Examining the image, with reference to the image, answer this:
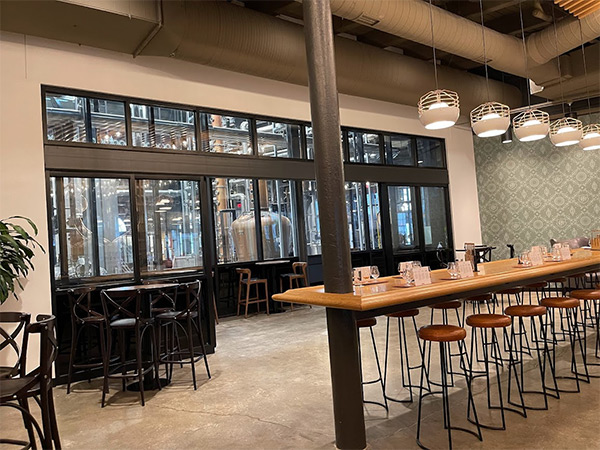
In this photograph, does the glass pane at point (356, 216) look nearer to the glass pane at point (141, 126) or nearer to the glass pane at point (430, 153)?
the glass pane at point (430, 153)

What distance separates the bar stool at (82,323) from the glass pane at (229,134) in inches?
109

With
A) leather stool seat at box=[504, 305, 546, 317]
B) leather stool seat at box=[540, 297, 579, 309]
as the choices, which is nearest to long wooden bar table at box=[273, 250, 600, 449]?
leather stool seat at box=[504, 305, 546, 317]

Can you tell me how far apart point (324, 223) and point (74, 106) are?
11.5 feet

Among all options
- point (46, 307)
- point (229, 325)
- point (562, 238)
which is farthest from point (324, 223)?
point (562, 238)

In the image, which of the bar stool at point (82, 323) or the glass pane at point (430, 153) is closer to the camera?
the bar stool at point (82, 323)

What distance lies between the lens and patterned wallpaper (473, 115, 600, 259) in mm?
8547

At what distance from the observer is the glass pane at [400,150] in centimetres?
856

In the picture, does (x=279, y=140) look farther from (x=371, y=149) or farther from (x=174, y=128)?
(x=174, y=128)

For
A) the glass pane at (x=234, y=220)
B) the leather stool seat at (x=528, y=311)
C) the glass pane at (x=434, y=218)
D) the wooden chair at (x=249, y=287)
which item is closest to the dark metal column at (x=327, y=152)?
the leather stool seat at (x=528, y=311)

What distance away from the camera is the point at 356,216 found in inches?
391

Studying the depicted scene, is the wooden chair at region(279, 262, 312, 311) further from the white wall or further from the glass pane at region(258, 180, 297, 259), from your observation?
the white wall

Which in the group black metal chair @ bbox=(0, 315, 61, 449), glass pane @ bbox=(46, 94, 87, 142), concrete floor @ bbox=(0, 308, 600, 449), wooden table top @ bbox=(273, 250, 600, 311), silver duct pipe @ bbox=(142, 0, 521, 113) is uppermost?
silver duct pipe @ bbox=(142, 0, 521, 113)

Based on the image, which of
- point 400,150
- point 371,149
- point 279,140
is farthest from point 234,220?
point 400,150

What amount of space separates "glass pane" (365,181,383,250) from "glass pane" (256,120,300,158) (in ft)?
8.17
